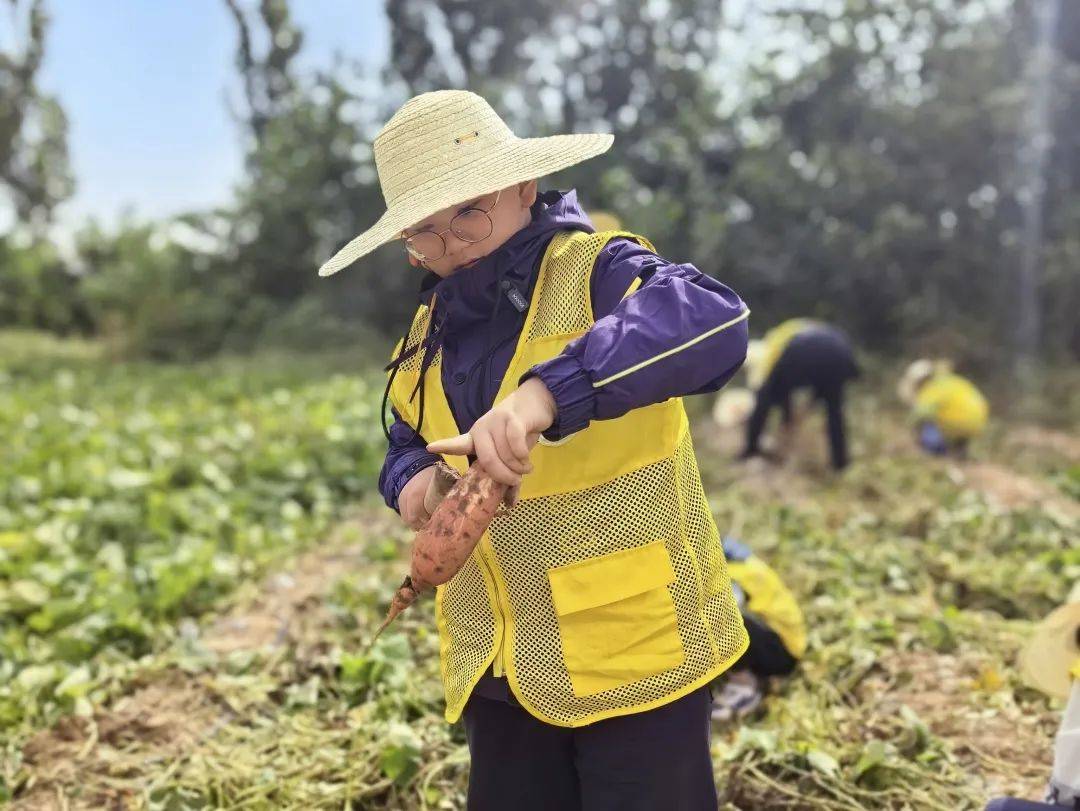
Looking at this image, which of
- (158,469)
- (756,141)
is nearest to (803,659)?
(158,469)

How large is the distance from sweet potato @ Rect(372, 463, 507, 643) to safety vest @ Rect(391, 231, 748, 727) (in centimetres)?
19

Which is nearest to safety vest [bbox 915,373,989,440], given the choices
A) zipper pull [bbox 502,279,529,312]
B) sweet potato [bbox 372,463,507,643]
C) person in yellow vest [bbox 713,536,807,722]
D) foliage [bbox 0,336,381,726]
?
foliage [bbox 0,336,381,726]

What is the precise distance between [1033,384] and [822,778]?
28.4 feet

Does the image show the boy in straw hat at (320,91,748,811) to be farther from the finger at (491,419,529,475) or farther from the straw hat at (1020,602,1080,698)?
the straw hat at (1020,602,1080,698)

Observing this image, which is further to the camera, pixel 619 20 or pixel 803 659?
A: pixel 619 20

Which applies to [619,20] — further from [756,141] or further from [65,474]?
[65,474]

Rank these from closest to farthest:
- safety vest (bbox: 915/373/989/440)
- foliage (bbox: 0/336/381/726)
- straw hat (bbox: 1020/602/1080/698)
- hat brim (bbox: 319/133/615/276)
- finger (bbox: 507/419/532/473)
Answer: finger (bbox: 507/419/532/473)
hat brim (bbox: 319/133/615/276)
straw hat (bbox: 1020/602/1080/698)
foliage (bbox: 0/336/381/726)
safety vest (bbox: 915/373/989/440)

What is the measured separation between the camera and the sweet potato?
53.7 inches

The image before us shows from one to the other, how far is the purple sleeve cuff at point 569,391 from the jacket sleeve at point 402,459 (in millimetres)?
374

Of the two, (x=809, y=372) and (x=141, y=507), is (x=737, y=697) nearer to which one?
(x=141, y=507)

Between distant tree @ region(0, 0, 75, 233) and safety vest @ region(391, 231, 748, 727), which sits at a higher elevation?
distant tree @ region(0, 0, 75, 233)

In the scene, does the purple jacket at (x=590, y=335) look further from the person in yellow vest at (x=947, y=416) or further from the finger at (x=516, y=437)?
the person in yellow vest at (x=947, y=416)

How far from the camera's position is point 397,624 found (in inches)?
138

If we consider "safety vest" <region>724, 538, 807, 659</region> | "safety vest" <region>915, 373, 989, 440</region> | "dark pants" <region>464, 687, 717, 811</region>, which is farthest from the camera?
"safety vest" <region>915, 373, 989, 440</region>
